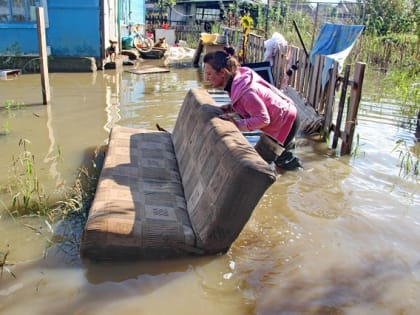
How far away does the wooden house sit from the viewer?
Answer: 46.4ft

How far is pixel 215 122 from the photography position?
3953mm

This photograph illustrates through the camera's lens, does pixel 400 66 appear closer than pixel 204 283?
No

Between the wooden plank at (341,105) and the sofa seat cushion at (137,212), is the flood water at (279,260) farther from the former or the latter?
the wooden plank at (341,105)

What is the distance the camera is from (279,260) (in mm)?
3586

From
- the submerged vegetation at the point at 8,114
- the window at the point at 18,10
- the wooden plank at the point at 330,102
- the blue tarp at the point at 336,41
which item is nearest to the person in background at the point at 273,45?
the blue tarp at the point at 336,41

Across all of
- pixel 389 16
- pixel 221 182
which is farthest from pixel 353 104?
pixel 389 16

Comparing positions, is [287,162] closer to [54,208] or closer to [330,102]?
[330,102]

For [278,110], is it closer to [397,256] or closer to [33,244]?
[397,256]

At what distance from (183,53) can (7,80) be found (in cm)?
1037

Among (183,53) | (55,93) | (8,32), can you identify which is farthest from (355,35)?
(183,53)

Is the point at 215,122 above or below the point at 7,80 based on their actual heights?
above

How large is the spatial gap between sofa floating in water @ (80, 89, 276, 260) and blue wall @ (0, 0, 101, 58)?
1169cm

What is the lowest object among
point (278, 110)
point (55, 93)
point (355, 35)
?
point (55, 93)

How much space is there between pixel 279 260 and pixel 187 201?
94 centimetres
